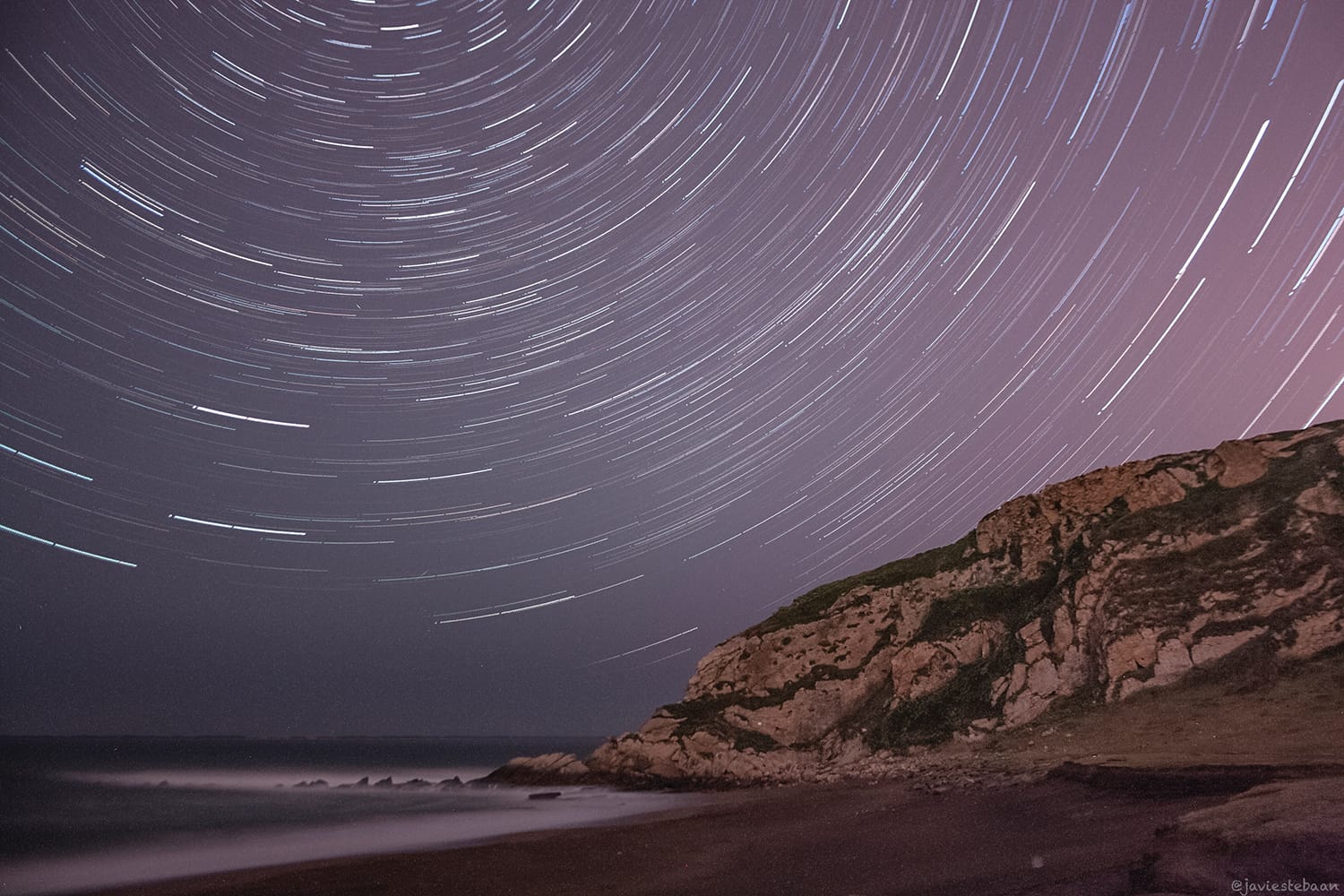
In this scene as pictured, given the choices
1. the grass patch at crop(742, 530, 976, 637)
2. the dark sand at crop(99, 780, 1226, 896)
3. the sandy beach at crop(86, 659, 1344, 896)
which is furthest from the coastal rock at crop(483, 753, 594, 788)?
the dark sand at crop(99, 780, 1226, 896)

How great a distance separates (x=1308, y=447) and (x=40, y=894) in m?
55.8

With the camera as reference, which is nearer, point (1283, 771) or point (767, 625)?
point (1283, 771)

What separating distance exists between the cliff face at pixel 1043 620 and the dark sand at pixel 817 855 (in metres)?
14.3

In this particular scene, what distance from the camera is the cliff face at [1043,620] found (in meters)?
35.2

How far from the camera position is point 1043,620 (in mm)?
41844

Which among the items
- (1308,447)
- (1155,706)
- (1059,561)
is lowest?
(1155,706)

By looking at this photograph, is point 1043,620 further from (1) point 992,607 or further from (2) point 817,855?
(2) point 817,855

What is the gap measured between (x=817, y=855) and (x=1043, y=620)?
2705 centimetres

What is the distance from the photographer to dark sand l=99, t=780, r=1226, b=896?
15.1 m

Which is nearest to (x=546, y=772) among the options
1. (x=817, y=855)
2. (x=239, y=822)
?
(x=239, y=822)

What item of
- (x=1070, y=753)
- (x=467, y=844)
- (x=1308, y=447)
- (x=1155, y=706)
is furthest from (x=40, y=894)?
(x=1308, y=447)

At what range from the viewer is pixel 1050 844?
16.5 meters

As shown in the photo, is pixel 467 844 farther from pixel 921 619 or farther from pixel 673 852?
pixel 921 619

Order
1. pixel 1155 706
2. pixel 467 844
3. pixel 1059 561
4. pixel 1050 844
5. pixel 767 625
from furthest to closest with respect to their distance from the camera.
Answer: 1. pixel 767 625
2. pixel 1059 561
3. pixel 1155 706
4. pixel 467 844
5. pixel 1050 844
